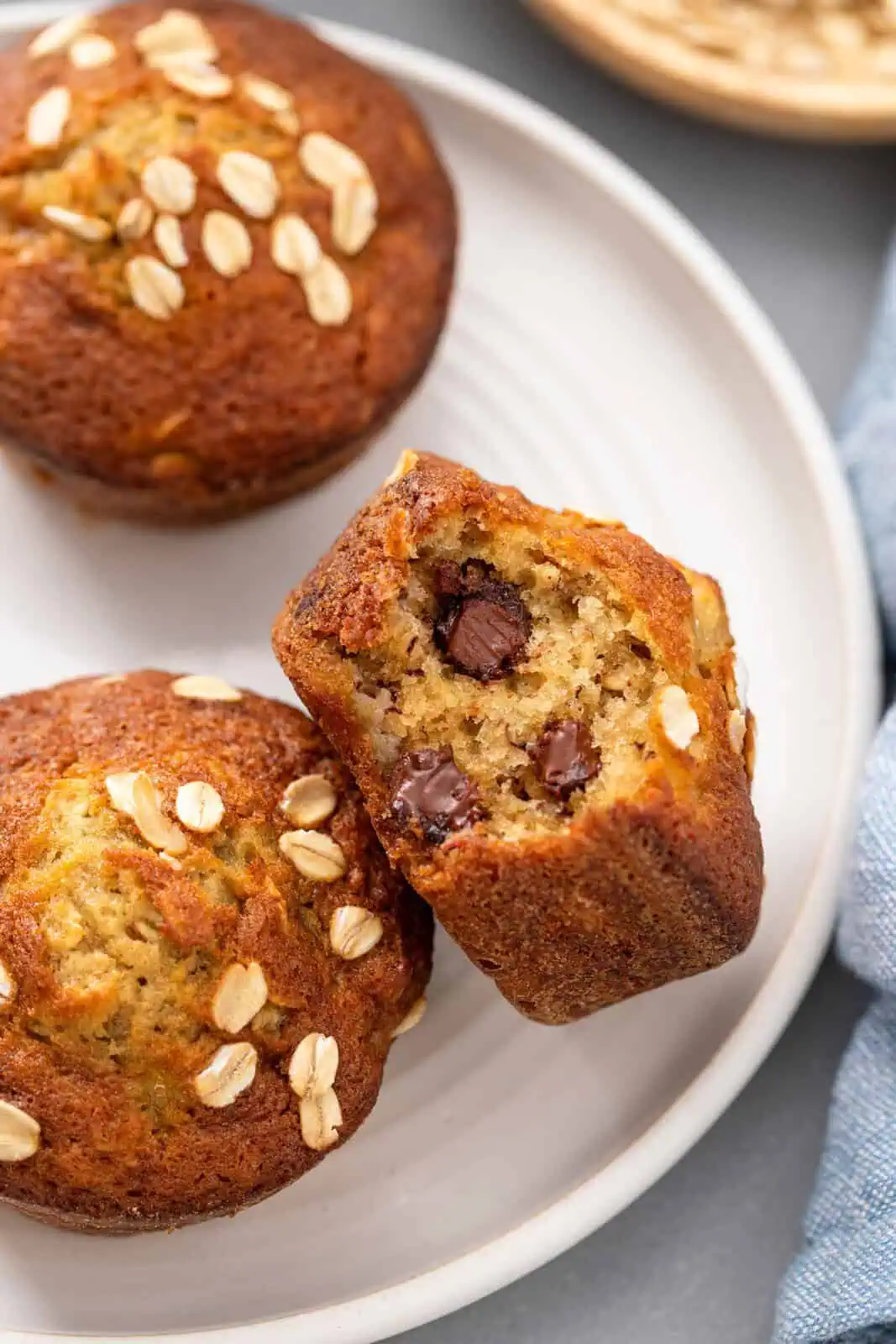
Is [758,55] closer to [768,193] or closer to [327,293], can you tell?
[768,193]

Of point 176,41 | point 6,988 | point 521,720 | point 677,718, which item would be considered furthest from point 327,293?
point 6,988

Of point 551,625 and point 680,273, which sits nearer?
point 551,625

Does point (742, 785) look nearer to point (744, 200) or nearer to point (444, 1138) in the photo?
point (444, 1138)

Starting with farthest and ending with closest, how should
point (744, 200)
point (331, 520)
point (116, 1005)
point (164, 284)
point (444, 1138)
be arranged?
1. point (744, 200)
2. point (331, 520)
3. point (444, 1138)
4. point (164, 284)
5. point (116, 1005)

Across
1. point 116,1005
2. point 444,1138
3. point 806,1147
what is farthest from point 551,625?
point 806,1147

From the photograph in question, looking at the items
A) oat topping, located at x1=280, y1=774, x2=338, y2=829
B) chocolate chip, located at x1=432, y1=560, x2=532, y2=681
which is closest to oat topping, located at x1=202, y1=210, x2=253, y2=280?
chocolate chip, located at x1=432, y1=560, x2=532, y2=681

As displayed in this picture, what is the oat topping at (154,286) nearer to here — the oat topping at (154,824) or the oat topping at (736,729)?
the oat topping at (154,824)

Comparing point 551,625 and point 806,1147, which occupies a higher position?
point 551,625

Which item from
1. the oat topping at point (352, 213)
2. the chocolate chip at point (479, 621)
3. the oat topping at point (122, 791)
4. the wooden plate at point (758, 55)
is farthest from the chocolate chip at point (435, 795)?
the wooden plate at point (758, 55)

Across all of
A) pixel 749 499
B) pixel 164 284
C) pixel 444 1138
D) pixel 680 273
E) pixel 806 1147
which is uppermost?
pixel 164 284
